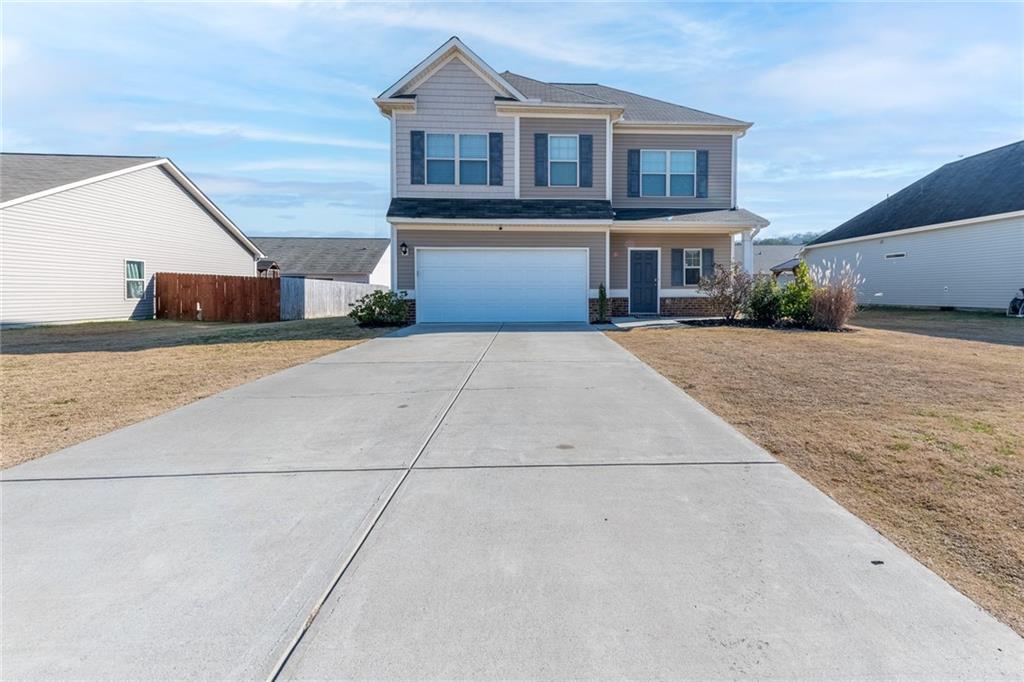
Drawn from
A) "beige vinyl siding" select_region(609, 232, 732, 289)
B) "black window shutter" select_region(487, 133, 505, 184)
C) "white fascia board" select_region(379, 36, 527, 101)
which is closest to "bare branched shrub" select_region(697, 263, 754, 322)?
"beige vinyl siding" select_region(609, 232, 732, 289)

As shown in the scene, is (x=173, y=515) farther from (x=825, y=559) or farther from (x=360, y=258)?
(x=360, y=258)

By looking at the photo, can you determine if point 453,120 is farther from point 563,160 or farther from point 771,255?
point 771,255

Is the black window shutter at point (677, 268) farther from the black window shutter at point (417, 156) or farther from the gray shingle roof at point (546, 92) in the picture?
the black window shutter at point (417, 156)

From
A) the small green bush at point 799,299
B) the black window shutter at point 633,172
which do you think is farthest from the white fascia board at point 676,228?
the small green bush at point 799,299

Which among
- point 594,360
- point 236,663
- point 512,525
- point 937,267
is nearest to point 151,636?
point 236,663

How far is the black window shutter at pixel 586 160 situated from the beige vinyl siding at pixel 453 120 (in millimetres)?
2102

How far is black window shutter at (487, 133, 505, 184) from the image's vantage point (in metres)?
17.3

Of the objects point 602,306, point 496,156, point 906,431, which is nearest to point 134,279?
point 496,156

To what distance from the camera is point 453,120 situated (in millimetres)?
17234

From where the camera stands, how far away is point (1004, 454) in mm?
4629

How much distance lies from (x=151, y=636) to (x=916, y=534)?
4.04 meters

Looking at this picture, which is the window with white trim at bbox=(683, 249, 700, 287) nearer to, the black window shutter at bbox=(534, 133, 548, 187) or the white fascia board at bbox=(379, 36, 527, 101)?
the black window shutter at bbox=(534, 133, 548, 187)

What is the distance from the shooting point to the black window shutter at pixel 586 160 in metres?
17.7

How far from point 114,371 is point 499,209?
34.4 ft
